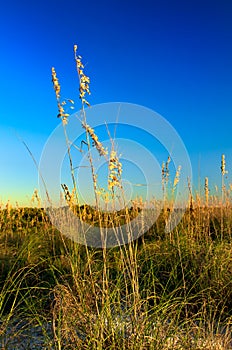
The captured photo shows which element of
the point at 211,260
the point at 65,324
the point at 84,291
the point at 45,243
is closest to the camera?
the point at 65,324

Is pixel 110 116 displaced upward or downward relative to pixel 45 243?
upward

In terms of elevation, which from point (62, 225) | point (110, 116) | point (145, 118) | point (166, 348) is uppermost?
point (145, 118)

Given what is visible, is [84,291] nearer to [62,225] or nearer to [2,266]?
[2,266]

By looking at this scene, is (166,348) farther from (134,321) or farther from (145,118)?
(145,118)

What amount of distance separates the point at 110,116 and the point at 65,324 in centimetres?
147

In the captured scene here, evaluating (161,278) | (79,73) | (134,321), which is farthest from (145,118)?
(134,321)

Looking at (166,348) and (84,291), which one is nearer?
(166,348)

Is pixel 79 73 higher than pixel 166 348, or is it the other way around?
pixel 79 73

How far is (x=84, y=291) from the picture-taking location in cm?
273

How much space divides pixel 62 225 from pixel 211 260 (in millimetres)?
2329

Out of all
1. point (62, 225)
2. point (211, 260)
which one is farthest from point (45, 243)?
point (211, 260)

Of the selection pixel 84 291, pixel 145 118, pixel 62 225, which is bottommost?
pixel 84 291

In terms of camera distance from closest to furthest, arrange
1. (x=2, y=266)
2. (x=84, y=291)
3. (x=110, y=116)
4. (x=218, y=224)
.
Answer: (x=84, y=291) → (x=110, y=116) → (x=2, y=266) → (x=218, y=224)

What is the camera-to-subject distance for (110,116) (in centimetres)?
291
